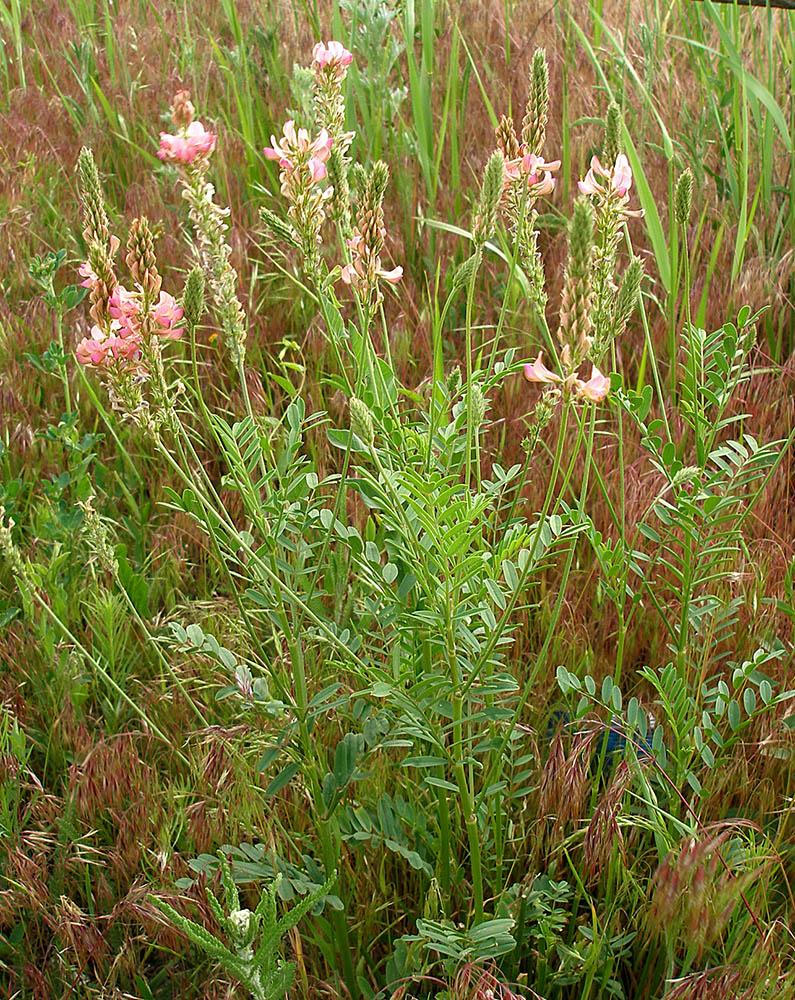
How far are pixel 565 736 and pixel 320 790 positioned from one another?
41 cm

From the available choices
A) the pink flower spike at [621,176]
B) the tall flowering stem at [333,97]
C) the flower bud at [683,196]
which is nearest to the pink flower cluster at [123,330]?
the tall flowering stem at [333,97]

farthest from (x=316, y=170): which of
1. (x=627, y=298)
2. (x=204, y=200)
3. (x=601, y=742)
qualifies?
(x=601, y=742)

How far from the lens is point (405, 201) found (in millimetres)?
2535

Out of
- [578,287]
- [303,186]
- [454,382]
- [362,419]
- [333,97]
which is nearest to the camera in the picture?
[578,287]

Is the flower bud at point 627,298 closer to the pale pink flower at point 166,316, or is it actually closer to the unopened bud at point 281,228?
the unopened bud at point 281,228

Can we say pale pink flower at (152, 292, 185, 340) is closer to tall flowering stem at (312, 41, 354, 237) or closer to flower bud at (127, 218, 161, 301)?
flower bud at (127, 218, 161, 301)

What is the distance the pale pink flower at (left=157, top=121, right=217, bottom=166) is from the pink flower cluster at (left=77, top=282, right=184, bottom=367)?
0.48 ft

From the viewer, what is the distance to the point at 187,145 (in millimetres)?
998

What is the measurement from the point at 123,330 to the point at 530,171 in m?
0.51

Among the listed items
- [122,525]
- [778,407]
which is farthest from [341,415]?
[778,407]

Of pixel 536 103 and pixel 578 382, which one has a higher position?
pixel 536 103

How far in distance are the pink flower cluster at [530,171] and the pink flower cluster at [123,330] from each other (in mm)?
436

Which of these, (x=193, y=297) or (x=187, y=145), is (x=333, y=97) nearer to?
(x=187, y=145)

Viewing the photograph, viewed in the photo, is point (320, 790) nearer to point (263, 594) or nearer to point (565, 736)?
point (263, 594)
